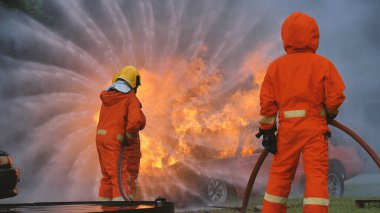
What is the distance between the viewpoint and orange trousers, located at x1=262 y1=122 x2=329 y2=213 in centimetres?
465

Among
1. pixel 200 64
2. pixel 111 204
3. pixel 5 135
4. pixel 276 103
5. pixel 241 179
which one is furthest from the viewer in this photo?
pixel 5 135

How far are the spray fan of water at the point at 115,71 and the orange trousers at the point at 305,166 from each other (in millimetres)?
7066

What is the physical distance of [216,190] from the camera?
10.7 meters

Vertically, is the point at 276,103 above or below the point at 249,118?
below

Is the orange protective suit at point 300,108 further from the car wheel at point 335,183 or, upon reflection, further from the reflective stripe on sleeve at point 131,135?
the car wheel at point 335,183

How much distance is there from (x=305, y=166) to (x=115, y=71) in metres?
11.9

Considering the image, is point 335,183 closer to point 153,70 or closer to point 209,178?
point 209,178

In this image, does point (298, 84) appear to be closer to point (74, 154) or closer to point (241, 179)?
point (241, 179)

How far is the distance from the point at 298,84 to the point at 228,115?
28.4 ft

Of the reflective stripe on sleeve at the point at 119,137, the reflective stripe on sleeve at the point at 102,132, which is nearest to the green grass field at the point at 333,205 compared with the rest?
the reflective stripe on sleeve at the point at 119,137

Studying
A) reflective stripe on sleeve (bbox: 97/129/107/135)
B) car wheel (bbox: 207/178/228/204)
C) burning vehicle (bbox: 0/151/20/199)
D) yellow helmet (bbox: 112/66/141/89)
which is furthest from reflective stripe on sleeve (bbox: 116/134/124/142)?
car wheel (bbox: 207/178/228/204)

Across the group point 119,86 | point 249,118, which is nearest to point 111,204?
point 119,86

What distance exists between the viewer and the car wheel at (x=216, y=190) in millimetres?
10641

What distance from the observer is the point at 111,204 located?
14.5 feet
